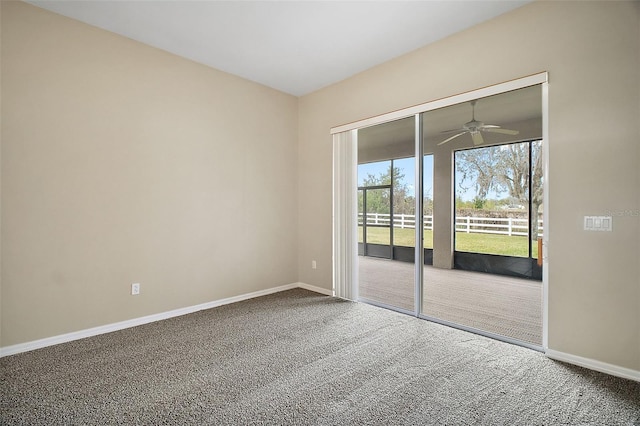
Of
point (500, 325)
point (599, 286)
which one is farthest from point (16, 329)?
point (599, 286)

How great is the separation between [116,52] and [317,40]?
2009 mm

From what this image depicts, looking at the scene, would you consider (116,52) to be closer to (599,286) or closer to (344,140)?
(344,140)

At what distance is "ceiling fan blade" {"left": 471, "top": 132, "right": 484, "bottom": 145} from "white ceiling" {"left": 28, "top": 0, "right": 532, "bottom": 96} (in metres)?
1.16

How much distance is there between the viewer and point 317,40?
3.27 metres

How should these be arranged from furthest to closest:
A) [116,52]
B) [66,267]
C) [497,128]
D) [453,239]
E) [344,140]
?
1. [344,140]
2. [453,239]
3. [497,128]
4. [116,52]
5. [66,267]

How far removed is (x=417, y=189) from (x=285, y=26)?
2.17m

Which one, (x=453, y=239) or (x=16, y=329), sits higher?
(x=453, y=239)

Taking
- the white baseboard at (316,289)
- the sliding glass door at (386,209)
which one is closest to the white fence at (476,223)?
the sliding glass door at (386,209)

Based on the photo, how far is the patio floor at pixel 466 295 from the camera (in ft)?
10.8

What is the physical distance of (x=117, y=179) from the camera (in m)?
3.18

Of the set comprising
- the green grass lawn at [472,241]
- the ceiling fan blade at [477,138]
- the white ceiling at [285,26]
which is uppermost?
the white ceiling at [285,26]

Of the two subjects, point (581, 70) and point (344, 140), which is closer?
point (581, 70)

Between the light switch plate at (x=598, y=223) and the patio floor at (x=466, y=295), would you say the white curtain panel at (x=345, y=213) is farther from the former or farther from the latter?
the light switch plate at (x=598, y=223)

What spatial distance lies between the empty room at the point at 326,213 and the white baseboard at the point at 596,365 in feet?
0.04
